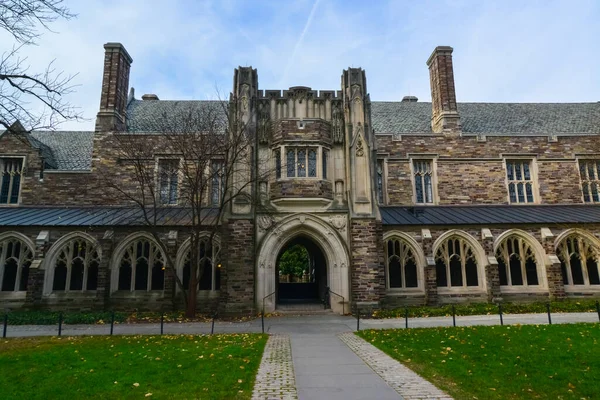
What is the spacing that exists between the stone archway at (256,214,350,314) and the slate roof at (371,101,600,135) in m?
11.2

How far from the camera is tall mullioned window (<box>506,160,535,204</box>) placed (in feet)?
73.0

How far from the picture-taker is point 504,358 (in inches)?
308

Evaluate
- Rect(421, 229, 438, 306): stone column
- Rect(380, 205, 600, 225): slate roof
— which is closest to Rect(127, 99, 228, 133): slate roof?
Rect(380, 205, 600, 225): slate roof

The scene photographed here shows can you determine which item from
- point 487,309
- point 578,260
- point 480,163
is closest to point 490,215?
point 480,163

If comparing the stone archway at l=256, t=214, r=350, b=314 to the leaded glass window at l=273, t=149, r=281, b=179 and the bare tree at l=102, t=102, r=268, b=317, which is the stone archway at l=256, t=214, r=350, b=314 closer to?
the bare tree at l=102, t=102, r=268, b=317

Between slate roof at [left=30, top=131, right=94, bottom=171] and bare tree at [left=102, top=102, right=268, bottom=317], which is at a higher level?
slate roof at [left=30, top=131, right=94, bottom=171]

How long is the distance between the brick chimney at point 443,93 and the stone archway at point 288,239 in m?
11.6

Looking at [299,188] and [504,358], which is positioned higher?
[299,188]

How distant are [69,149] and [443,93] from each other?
24.0 metres

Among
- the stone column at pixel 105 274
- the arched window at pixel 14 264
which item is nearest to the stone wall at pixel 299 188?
the stone column at pixel 105 274

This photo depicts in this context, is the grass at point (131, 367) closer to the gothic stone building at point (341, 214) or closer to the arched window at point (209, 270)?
the gothic stone building at point (341, 214)

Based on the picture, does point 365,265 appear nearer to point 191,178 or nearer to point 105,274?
point 191,178

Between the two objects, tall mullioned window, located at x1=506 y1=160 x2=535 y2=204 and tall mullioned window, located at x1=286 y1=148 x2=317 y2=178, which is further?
tall mullioned window, located at x1=506 y1=160 x2=535 y2=204

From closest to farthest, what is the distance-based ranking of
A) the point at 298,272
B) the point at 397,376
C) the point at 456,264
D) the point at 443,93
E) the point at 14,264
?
the point at 397,376 < the point at 14,264 < the point at 456,264 < the point at 443,93 < the point at 298,272
